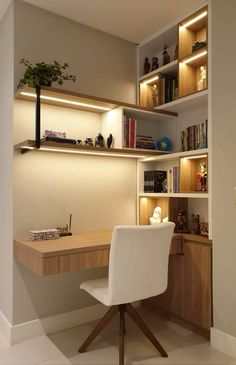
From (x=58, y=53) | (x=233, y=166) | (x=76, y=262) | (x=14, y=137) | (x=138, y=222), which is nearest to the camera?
(x=76, y=262)

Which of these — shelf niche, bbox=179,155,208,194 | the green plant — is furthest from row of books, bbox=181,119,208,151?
the green plant

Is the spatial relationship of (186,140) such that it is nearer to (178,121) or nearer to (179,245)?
(178,121)

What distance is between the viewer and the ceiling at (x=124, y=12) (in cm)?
245

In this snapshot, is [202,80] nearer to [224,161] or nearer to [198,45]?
[198,45]

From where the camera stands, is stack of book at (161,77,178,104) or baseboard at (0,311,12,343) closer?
baseboard at (0,311,12,343)

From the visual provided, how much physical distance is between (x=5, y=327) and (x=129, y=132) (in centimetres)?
192

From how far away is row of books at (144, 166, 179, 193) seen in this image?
2.77 metres

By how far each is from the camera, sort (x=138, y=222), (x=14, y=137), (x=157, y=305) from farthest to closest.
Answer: (x=138, y=222)
(x=157, y=305)
(x=14, y=137)

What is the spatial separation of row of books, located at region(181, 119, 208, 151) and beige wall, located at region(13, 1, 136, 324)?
601 millimetres

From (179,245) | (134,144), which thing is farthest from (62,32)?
(179,245)

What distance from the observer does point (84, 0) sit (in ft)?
7.89

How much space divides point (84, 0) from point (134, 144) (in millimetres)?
1235

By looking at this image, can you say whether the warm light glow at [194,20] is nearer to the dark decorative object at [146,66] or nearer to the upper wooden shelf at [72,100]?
the dark decorative object at [146,66]

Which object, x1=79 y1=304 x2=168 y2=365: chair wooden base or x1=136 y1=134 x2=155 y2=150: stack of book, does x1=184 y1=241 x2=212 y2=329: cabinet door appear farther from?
x1=136 y1=134 x2=155 y2=150: stack of book
